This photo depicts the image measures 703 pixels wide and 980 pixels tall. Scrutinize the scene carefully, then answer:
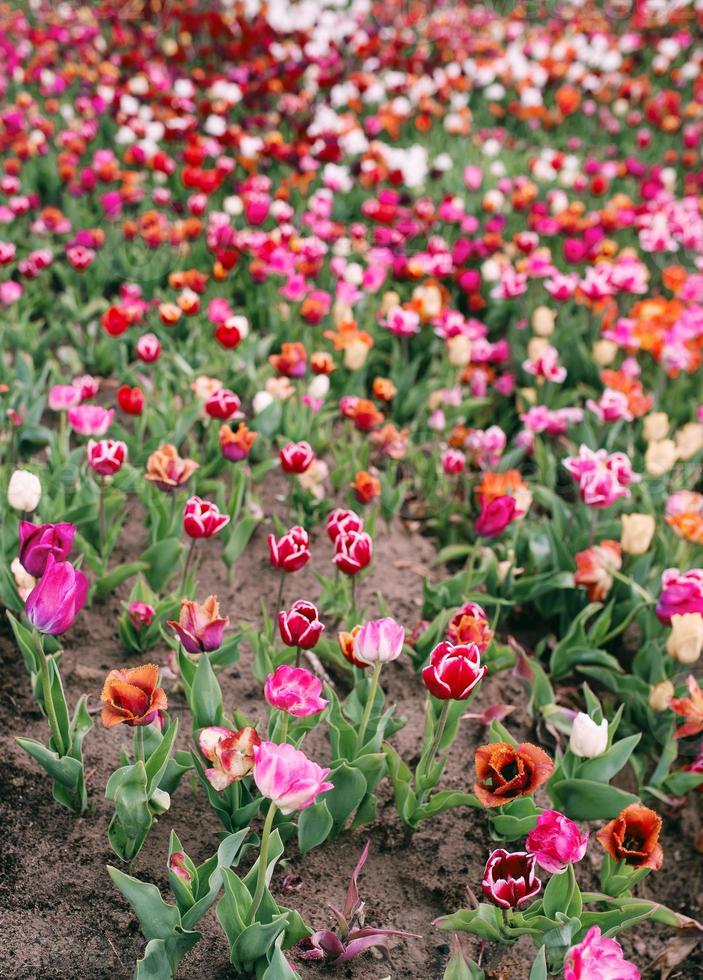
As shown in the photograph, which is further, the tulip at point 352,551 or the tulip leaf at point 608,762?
the tulip at point 352,551

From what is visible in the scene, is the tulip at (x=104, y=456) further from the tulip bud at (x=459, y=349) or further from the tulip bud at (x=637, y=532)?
the tulip bud at (x=459, y=349)

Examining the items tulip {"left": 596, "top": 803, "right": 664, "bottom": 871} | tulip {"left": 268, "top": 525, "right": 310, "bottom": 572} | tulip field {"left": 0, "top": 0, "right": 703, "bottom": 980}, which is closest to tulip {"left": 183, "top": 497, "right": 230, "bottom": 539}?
tulip field {"left": 0, "top": 0, "right": 703, "bottom": 980}

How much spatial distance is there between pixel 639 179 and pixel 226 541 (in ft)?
13.3

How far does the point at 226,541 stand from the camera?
2.69 meters

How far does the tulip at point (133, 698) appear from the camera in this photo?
1512 millimetres

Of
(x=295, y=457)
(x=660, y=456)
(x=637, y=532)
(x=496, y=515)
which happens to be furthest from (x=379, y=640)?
(x=660, y=456)

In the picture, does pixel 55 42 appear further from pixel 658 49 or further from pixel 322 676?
pixel 322 676

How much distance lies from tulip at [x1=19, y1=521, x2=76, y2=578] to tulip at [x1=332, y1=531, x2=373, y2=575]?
0.58m

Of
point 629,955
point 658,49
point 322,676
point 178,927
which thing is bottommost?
point 629,955

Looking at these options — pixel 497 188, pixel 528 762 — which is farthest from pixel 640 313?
pixel 528 762

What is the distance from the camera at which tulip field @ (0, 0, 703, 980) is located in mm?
1639

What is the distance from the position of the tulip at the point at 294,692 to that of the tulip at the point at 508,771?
33 cm

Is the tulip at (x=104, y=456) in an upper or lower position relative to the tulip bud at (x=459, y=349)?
upper

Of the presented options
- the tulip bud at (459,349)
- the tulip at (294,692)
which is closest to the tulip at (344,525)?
the tulip at (294,692)
